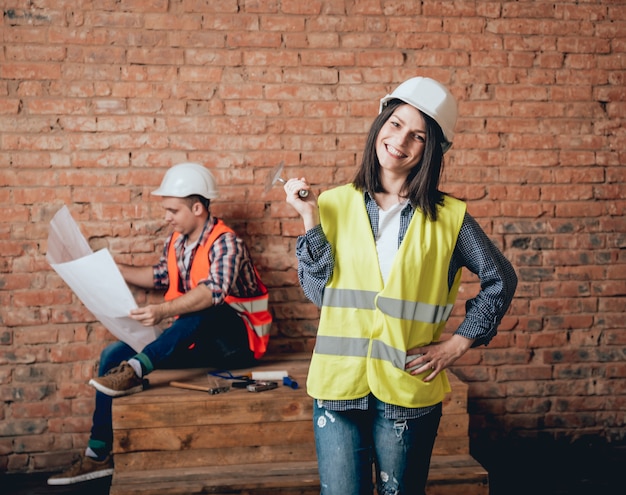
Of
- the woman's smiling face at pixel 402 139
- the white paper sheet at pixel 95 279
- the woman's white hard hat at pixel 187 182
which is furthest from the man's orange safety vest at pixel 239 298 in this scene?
the woman's smiling face at pixel 402 139

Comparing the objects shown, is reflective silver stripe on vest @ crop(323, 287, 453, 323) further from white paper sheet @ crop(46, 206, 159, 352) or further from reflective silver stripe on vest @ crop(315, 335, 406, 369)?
white paper sheet @ crop(46, 206, 159, 352)

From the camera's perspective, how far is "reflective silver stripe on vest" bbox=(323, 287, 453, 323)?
5.89ft

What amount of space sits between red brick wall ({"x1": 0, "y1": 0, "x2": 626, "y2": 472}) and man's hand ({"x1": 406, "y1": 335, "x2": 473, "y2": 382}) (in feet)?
5.97

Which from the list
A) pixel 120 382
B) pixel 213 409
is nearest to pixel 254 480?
pixel 213 409

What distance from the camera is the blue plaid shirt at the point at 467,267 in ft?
5.91

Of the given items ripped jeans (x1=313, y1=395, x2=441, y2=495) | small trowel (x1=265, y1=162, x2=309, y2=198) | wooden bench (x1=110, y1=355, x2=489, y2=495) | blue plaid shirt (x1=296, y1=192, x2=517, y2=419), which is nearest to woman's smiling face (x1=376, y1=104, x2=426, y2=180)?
blue plaid shirt (x1=296, y1=192, x2=517, y2=419)

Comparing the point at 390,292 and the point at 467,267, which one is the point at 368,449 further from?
the point at 467,267

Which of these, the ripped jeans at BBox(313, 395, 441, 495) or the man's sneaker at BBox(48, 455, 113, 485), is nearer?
the ripped jeans at BBox(313, 395, 441, 495)

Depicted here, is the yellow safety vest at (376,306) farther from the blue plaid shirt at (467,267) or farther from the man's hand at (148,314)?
the man's hand at (148,314)

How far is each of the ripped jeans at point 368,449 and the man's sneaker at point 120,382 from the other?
1.39 m

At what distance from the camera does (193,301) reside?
3148mm

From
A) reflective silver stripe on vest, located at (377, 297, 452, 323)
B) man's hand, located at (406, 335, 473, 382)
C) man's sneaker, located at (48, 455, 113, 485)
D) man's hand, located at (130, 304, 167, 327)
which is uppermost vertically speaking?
reflective silver stripe on vest, located at (377, 297, 452, 323)

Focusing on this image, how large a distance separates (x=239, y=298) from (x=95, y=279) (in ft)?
2.38

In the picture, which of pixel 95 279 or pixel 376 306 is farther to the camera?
pixel 95 279
